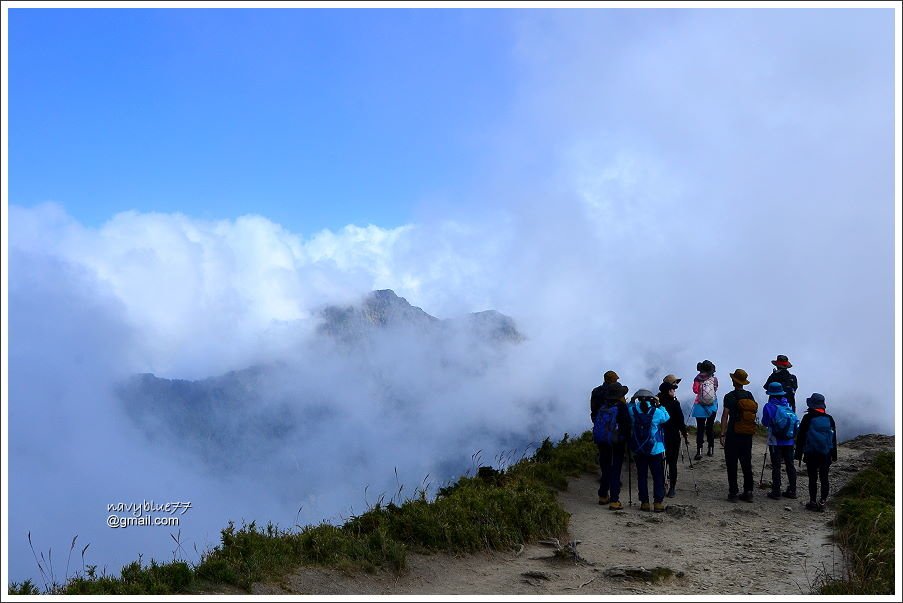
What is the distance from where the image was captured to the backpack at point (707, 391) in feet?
51.9

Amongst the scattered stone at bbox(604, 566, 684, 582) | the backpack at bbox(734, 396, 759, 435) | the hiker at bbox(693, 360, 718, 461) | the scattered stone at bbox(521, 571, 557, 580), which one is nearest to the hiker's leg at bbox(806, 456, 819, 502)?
the backpack at bbox(734, 396, 759, 435)

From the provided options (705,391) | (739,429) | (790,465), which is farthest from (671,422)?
(705,391)

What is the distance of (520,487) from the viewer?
43.4 ft

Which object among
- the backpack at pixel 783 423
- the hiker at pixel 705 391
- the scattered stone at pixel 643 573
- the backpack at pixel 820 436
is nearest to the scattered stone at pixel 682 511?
the backpack at pixel 783 423

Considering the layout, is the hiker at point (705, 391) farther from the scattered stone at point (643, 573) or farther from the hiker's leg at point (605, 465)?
the scattered stone at point (643, 573)

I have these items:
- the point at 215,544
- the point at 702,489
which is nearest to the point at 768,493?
the point at 702,489

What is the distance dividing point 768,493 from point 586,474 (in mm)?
3984

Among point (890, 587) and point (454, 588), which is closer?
point (890, 587)

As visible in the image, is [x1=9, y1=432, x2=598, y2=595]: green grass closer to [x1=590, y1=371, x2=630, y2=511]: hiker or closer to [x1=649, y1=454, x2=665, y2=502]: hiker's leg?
[x1=590, y1=371, x2=630, y2=511]: hiker

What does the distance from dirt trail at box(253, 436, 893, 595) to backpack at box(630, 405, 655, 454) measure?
1268 millimetres

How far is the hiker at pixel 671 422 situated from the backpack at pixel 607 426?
160 centimetres

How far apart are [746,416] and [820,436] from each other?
1257mm

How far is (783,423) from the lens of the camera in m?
12.8

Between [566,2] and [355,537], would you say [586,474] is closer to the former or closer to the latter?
[355,537]
